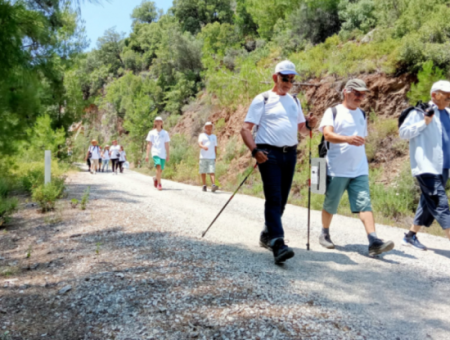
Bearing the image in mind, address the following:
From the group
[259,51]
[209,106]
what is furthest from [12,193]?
[259,51]

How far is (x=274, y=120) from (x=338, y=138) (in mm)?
873

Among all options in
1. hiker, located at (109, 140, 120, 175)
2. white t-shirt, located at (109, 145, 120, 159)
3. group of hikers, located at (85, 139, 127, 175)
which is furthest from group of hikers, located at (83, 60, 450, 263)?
white t-shirt, located at (109, 145, 120, 159)

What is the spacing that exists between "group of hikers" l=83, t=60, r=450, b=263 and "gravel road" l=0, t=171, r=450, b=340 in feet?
1.45

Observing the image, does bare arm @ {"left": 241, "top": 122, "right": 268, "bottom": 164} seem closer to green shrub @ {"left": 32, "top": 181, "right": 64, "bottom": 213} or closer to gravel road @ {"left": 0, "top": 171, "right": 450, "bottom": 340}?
gravel road @ {"left": 0, "top": 171, "right": 450, "bottom": 340}

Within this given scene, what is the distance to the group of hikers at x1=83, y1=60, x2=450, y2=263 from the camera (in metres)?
4.34

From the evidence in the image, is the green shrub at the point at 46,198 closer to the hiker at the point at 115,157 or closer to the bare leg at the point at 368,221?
the bare leg at the point at 368,221

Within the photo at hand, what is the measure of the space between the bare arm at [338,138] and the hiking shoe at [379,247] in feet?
3.91

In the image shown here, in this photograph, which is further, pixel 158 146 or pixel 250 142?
pixel 158 146

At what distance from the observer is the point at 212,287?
3.46m

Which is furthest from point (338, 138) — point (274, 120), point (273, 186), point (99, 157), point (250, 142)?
point (99, 157)

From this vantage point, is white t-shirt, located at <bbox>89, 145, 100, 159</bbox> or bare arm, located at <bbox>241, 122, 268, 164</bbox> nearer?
bare arm, located at <bbox>241, 122, 268, 164</bbox>

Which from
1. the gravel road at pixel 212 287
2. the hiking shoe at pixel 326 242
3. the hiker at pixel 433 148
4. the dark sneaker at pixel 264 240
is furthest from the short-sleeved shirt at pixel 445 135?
the dark sneaker at pixel 264 240

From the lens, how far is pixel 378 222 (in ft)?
24.8

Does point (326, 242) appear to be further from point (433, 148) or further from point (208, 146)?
point (208, 146)
